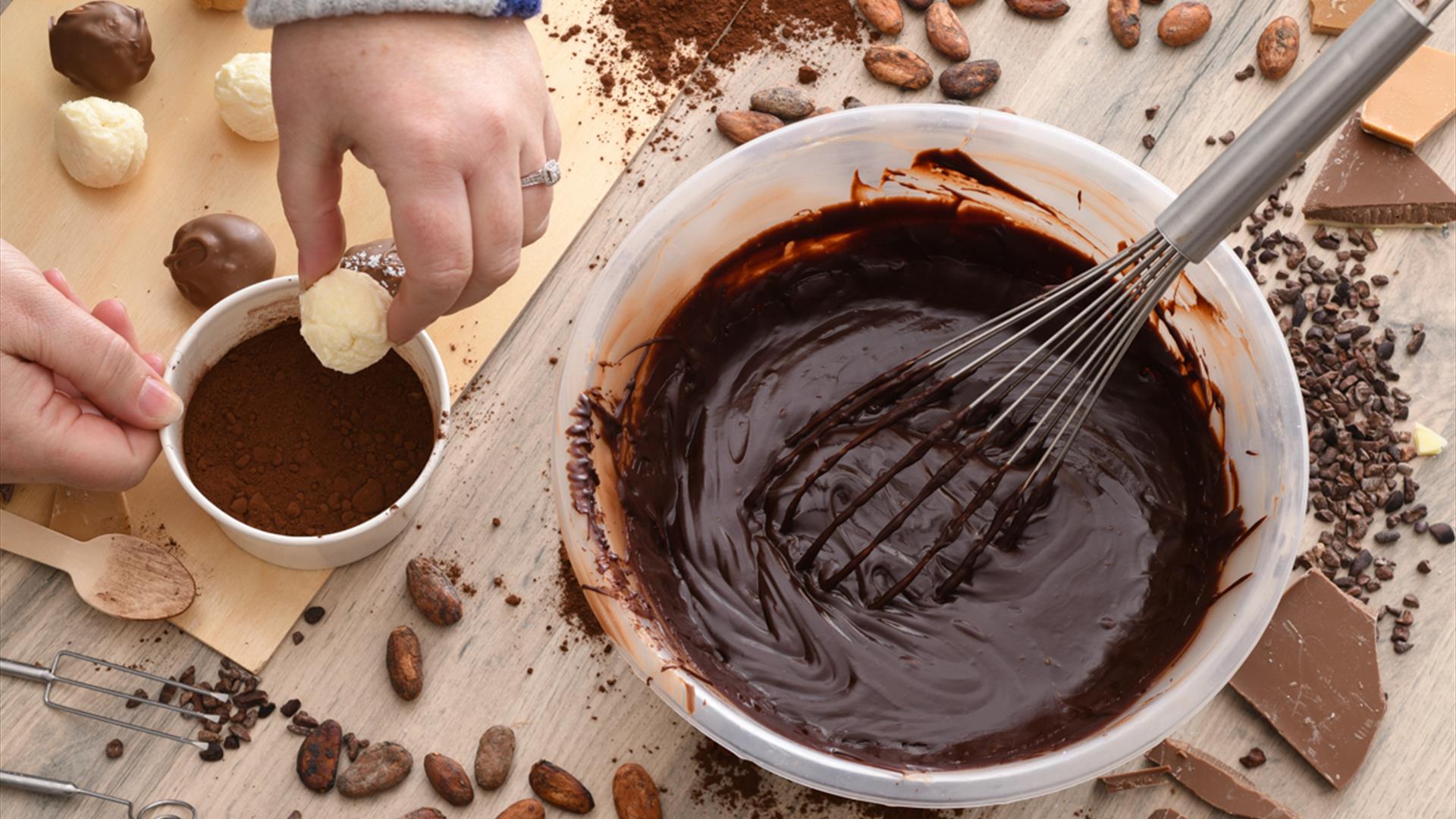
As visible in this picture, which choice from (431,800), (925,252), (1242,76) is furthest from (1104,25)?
(431,800)

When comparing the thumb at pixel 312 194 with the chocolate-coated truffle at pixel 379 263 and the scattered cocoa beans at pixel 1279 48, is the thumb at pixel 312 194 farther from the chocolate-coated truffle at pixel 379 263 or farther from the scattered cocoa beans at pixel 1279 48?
the scattered cocoa beans at pixel 1279 48

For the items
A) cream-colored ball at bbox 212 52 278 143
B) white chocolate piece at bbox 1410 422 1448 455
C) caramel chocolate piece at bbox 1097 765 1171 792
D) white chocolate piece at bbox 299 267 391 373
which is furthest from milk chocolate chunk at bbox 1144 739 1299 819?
cream-colored ball at bbox 212 52 278 143

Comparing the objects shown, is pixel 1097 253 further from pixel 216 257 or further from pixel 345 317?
pixel 216 257

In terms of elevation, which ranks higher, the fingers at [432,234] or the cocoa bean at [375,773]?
the fingers at [432,234]

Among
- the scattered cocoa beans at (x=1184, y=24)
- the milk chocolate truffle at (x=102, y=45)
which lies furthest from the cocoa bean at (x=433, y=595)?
the scattered cocoa beans at (x=1184, y=24)

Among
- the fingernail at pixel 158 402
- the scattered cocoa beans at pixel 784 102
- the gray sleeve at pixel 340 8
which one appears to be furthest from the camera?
the scattered cocoa beans at pixel 784 102
